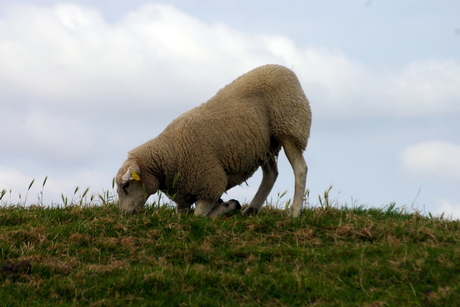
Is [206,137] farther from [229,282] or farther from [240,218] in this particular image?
[229,282]

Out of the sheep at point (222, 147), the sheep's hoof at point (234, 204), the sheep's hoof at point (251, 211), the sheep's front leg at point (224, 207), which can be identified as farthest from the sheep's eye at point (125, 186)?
the sheep's hoof at point (251, 211)

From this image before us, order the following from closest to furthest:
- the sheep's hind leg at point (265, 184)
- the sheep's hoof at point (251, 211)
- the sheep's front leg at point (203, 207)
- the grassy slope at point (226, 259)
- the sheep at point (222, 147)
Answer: the grassy slope at point (226, 259), the sheep at point (222, 147), the sheep's front leg at point (203, 207), the sheep's hoof at point (251, 211), the sheep's hind leg at point (265, 184)

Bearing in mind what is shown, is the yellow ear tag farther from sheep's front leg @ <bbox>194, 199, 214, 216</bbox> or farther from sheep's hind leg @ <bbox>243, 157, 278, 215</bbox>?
sheep's hind leg @ <bbox>243, 157, 278, 215</bbox>

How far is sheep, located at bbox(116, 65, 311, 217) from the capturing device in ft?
31.2

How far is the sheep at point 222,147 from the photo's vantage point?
952 cm

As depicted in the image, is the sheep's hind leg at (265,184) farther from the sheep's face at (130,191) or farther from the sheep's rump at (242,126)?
the sheep's face at (130,191)

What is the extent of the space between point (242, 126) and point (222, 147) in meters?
0.44

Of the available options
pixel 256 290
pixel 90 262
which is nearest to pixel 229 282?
pixel 256 290

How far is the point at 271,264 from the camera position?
713 cm

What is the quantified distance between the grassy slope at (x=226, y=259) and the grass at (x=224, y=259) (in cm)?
1

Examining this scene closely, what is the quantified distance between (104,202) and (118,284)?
3.37 m

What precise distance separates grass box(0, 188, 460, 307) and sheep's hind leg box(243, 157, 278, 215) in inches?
39.2

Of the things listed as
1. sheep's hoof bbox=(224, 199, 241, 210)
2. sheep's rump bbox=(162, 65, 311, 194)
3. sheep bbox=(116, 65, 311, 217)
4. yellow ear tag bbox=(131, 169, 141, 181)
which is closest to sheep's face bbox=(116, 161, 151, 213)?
sheep bbox=(116, 65, 311, 217)

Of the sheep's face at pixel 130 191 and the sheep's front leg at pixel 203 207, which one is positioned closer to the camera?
the sheep's face at pixel 130 191
